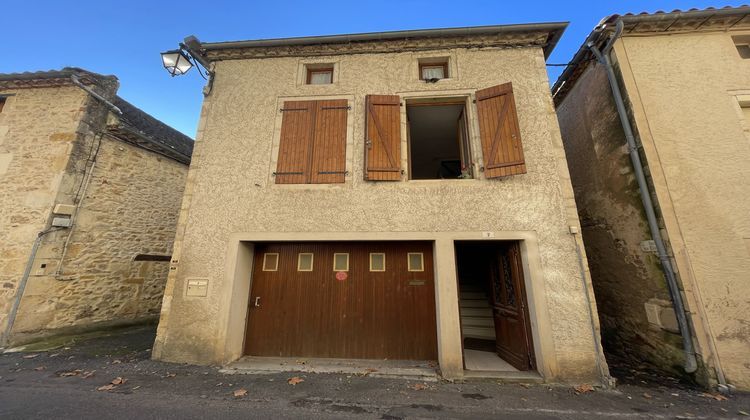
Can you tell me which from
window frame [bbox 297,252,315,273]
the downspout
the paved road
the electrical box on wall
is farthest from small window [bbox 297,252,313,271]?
the downspout

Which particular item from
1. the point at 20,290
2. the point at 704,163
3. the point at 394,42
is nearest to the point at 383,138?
the point at 394,42

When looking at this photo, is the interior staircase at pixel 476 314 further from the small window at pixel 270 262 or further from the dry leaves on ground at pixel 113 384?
the dry leaves on ground at pixel 113 384

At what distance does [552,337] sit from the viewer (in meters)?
3.79

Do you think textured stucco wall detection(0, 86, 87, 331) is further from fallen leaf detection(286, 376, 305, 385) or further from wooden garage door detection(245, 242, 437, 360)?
fallen leaf detection(286, 376, 305, 385)

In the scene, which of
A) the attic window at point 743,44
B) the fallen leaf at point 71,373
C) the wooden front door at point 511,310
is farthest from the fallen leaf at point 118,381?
the attic window at point 743,44

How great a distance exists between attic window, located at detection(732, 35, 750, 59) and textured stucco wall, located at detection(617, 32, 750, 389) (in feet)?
0.93

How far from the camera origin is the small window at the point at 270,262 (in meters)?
4.85

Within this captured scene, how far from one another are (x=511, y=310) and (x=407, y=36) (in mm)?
5445

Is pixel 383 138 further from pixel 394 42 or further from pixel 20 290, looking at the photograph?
pixel 20 290

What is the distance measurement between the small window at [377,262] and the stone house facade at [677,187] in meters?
4.21

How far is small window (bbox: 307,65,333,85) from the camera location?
5.62 metres

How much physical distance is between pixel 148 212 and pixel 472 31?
8799 mm

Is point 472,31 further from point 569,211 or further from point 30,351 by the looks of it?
point 30,351

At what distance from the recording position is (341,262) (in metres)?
4.80
